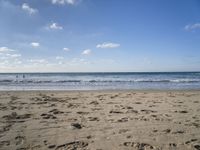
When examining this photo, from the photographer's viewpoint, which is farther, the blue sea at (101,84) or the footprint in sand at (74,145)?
the blue sea at (101,84)

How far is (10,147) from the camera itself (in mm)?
3525

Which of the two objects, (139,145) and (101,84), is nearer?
(139,145)

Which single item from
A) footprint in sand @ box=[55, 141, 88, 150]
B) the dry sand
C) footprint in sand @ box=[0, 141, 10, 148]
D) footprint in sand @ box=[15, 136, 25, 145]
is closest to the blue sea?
the dry sand

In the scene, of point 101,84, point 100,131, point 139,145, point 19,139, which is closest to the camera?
point 139,145

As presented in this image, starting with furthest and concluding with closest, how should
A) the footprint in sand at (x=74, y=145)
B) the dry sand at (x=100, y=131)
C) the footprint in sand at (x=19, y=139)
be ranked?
1. the footprint in sand at (x=19, y=139)
2. the dry sand at (x=100, y=131)
3. the footprint in sand at (x=74, y=145)

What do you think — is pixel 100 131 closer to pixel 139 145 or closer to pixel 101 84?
pixel 139 145

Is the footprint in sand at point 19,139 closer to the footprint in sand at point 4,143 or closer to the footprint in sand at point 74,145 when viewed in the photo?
the footprint in sand at point 4,143

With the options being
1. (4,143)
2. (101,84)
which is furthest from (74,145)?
(101,84)

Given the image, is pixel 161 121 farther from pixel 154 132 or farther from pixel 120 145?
pixel 120 145

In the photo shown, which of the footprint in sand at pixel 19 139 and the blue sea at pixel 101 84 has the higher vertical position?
the footprint in sand at pixel 19 139

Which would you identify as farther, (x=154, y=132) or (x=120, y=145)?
(x=154, y=132)

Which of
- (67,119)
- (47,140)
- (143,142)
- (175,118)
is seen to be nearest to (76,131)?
(47,140)

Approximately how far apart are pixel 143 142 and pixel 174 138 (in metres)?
0.72

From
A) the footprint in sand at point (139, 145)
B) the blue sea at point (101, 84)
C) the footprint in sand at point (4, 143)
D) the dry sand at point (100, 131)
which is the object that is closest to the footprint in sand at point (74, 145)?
the dry sand at point (100, 131)
